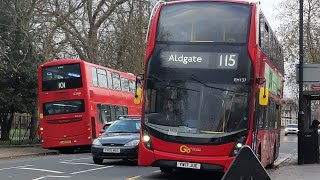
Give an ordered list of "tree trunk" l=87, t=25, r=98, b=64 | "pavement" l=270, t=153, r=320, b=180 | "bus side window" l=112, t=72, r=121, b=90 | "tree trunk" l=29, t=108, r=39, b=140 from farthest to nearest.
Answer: "tree trunk" l=87, t=25, r=98, b=64
"tree trunk" l=29, t=108, r=39, b=140
"bus side window" l=112, t=72, r=121, b=90
"pavement" l=270, t=153, r=320, b=180

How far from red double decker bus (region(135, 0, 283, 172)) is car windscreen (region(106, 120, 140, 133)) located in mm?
5533

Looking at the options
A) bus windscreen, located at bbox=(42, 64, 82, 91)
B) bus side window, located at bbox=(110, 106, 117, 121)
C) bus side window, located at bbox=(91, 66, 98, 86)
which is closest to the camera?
bus windscreen, located at bbox=(42, 64, 82, 91)

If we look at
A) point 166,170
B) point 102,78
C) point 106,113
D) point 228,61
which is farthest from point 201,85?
point 106,113

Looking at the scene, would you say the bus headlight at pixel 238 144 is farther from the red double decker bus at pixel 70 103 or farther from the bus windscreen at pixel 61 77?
the bus windscreen at pixel 61 77

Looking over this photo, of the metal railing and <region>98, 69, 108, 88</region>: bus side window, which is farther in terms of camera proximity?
the metal railing

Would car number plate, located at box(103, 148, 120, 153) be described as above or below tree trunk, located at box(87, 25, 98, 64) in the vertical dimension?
below

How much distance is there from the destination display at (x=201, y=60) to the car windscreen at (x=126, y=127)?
235 inches

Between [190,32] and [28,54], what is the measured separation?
2250 cm

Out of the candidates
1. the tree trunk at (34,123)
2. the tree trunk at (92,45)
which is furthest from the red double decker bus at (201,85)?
the tree trunk at (34,123)

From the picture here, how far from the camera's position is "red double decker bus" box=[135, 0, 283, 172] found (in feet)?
41.3

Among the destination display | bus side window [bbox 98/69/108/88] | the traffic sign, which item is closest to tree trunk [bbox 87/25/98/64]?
bus side window [bbox 98/69/108/88]

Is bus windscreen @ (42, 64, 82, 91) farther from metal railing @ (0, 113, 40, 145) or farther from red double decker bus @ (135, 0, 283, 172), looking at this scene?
red double decker bus @ (135, 0, 283, 172)

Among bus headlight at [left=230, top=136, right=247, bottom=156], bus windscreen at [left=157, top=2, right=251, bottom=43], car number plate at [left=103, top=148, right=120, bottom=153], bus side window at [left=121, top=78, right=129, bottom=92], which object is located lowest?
car number plate at [left=103, top=148, right=120, bottom=153]

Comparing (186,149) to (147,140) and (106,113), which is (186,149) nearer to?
(147,140)
